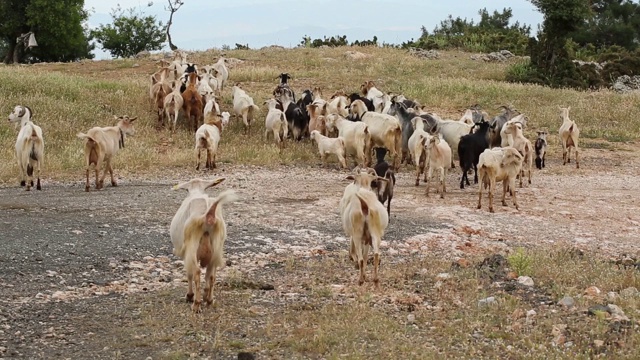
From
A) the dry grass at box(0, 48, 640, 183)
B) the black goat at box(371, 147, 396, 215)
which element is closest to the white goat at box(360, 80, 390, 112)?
the dry grass at box(0, 48, 640, 183)

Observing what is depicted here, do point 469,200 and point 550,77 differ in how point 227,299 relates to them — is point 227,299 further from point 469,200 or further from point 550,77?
point 550,77

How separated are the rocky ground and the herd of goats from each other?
517 millimetres

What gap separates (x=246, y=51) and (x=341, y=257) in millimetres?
27883

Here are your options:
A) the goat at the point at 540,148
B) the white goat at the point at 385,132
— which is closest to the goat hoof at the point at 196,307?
the white goat at the point at 385,132

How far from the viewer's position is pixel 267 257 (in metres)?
9.54

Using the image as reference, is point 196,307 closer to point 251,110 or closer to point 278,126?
point 278,126

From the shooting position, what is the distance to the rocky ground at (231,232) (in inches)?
293

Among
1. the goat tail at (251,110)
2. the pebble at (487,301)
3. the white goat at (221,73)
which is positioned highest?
the white goat at (221,73)

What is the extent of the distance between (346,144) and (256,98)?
25.1 feet

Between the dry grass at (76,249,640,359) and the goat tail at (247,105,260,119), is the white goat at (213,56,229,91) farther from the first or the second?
the dry grass at (76,249,640,359)

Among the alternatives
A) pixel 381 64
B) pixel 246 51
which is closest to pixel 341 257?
pixel 381 64

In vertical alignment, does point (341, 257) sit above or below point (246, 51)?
below

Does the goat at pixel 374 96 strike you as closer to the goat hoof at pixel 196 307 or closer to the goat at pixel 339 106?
the goat at pixel 339 106

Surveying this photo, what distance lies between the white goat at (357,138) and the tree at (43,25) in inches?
1111
